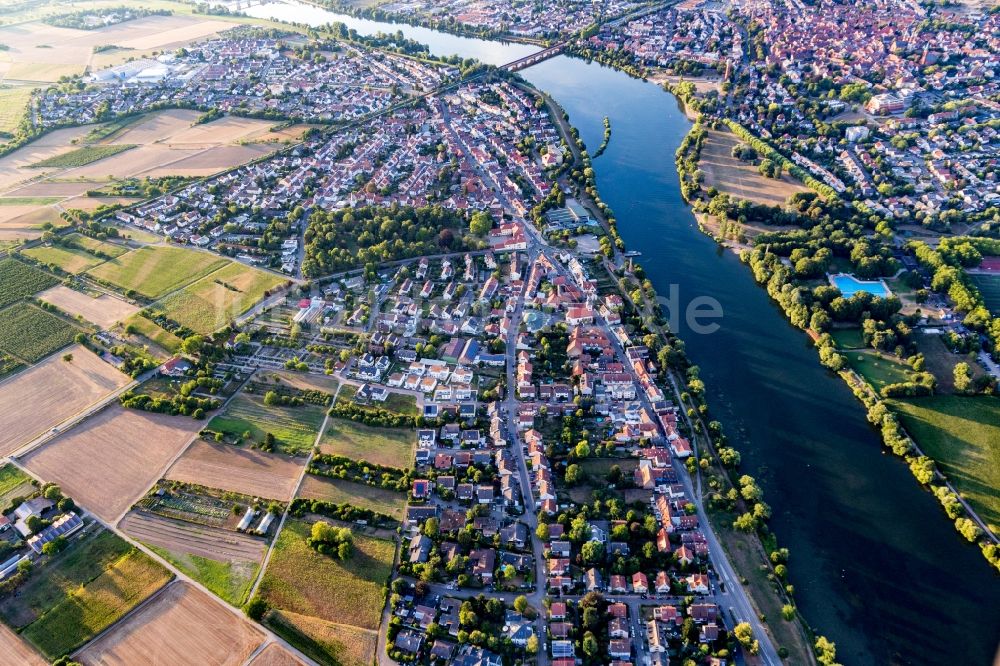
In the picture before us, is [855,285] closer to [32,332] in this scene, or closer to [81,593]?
[81,593]

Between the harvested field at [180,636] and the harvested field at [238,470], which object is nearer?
the harvested field at [180,636]

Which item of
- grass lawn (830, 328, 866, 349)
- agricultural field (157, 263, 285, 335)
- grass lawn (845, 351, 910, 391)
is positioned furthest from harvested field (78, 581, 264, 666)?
grass lawn (830, 328, 866, 349)

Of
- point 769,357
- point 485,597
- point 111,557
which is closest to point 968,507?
point 769,357

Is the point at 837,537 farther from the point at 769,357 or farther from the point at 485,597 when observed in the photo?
the point at 485,597

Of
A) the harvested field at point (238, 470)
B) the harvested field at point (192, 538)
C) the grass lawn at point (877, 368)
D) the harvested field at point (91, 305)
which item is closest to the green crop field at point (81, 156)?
the harvested field at point (91, 305)

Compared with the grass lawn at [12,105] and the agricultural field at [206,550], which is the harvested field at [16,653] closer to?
the agricultural field at [206,550]

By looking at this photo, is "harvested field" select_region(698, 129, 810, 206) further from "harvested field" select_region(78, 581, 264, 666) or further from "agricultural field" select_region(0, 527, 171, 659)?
"agricultural field" select_region(0, 527, 171, 659)
